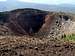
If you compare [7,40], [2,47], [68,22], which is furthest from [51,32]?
[2,47]

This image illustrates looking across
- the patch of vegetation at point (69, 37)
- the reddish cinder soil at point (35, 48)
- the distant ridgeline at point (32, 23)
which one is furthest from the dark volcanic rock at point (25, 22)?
the reddish cinder soil at point (35, 48)

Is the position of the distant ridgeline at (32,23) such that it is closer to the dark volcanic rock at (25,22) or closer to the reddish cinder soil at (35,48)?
the dark volcanic rock at (25,22)

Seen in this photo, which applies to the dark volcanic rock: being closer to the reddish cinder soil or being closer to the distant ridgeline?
the distant ridgeline

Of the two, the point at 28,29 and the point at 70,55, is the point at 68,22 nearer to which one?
the point at 28,29

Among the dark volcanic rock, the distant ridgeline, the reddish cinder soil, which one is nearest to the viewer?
the reddish cinder soil

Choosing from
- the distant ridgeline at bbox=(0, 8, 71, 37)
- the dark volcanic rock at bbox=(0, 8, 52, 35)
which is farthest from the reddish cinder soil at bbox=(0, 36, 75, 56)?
the dark volcanic rock at bbox=(0, 8, 52, 35)

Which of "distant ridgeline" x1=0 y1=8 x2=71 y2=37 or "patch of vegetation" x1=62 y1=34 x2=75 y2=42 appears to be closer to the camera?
"patch of vegetation" x1=62 y1=34 x2=75 y2=42

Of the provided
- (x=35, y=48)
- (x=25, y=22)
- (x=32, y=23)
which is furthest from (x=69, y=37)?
(x=25, y=22)
